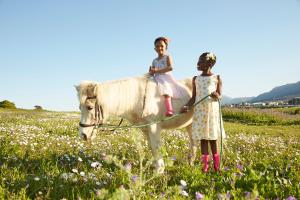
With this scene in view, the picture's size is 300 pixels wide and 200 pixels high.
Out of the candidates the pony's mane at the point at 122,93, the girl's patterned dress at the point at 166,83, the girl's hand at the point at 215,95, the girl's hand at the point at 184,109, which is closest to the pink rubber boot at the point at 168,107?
the girl's patterned dress at the point at 166,83

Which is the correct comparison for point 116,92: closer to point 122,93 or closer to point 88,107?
point 122,93

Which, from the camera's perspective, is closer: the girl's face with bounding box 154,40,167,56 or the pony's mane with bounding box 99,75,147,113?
the pony's mane with bounding box 99,75,147,113

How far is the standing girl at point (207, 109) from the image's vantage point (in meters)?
6.67

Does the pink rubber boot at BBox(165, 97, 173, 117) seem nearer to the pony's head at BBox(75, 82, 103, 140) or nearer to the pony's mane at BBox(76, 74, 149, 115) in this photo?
the pony's mane at BBox(76, 74, 149, 115)

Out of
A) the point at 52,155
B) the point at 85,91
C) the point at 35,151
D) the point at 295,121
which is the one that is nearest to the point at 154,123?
the point at 85,91

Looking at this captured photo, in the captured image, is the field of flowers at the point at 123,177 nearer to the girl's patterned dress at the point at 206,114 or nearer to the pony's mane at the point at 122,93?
the girl's patterned dress at the point at 206,114

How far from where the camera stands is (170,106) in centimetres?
668

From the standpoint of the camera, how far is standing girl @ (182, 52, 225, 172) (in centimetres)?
667

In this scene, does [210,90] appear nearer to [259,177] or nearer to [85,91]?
[259,177]

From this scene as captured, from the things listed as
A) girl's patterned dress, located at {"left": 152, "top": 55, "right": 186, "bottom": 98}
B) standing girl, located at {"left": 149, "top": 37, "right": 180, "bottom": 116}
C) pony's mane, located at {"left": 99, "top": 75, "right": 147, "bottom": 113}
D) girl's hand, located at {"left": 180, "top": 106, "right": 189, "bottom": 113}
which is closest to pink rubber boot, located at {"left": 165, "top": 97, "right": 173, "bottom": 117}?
standing girl, located at {"left": 149, "top": 37, "right": 180, "bottom": 116}

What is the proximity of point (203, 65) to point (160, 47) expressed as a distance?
1060 millimetres

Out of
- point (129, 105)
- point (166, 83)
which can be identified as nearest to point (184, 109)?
point (166, 83)

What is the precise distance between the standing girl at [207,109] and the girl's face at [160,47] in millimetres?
856

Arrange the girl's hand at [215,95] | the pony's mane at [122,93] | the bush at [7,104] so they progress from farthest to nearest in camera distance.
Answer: the bush at [7,104], the girl's hand at [215,95], the pony's mane at [122,93]
